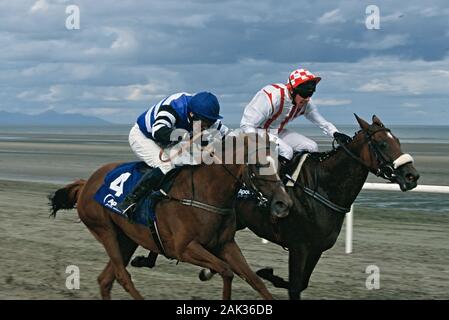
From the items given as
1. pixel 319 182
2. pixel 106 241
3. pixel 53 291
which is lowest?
pixel 53 291

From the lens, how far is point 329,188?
21.0 feet

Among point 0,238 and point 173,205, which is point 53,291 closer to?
point 173,205

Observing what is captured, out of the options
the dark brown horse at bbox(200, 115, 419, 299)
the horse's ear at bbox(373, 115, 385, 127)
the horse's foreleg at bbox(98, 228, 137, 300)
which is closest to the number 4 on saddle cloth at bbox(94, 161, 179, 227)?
the horse's foreleg at bbox(98, 228, 137, 300)

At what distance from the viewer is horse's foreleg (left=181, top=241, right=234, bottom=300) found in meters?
5.65

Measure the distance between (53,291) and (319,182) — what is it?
251cm

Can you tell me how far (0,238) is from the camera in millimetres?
10383

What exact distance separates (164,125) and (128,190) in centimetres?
65

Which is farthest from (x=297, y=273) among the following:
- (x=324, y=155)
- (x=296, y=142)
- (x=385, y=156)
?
(x=296, y=142)

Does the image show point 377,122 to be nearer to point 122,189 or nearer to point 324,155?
point 324,155

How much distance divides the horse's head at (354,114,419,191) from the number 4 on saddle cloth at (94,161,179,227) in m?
1.47
